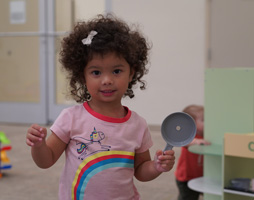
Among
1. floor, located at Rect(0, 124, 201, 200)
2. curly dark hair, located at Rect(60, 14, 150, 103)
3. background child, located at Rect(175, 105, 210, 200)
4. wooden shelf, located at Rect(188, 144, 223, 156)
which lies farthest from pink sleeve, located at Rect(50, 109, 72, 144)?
floor, located at Rect(0, 124, 201, 200)

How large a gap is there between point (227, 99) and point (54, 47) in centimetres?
467

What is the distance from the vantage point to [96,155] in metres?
1.77

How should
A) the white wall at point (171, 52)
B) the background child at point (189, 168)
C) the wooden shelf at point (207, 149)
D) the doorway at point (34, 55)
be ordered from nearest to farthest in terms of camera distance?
the wooden shelf at point (207, 149) → the background child at point (189, 168) → the white wall at point (171, 52) → the doorway at point (34, 55)

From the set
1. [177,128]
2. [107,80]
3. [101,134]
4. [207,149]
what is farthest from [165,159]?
[207,149]

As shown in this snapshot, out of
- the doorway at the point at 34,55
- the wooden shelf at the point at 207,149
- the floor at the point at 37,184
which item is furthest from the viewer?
the doorway at the point at 34,55

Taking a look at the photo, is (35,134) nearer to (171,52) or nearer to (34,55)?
(171,52)

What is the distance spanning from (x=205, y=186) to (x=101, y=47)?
164cm

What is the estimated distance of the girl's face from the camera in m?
1.76

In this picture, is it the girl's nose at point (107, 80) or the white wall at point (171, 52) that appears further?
the white wall at point (171, 52)

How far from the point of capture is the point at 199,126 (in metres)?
3.50

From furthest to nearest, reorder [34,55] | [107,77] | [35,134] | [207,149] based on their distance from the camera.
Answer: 1. [34,55]
2. [207,149]
3. [107,77]
4. [35,134]

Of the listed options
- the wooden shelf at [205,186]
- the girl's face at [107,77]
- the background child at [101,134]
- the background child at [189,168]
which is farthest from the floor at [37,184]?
the girl's face at [107,77]

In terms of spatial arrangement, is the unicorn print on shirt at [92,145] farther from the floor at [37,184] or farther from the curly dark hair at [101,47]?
the floor at [37,184]

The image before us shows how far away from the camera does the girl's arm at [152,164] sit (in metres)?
1.71
